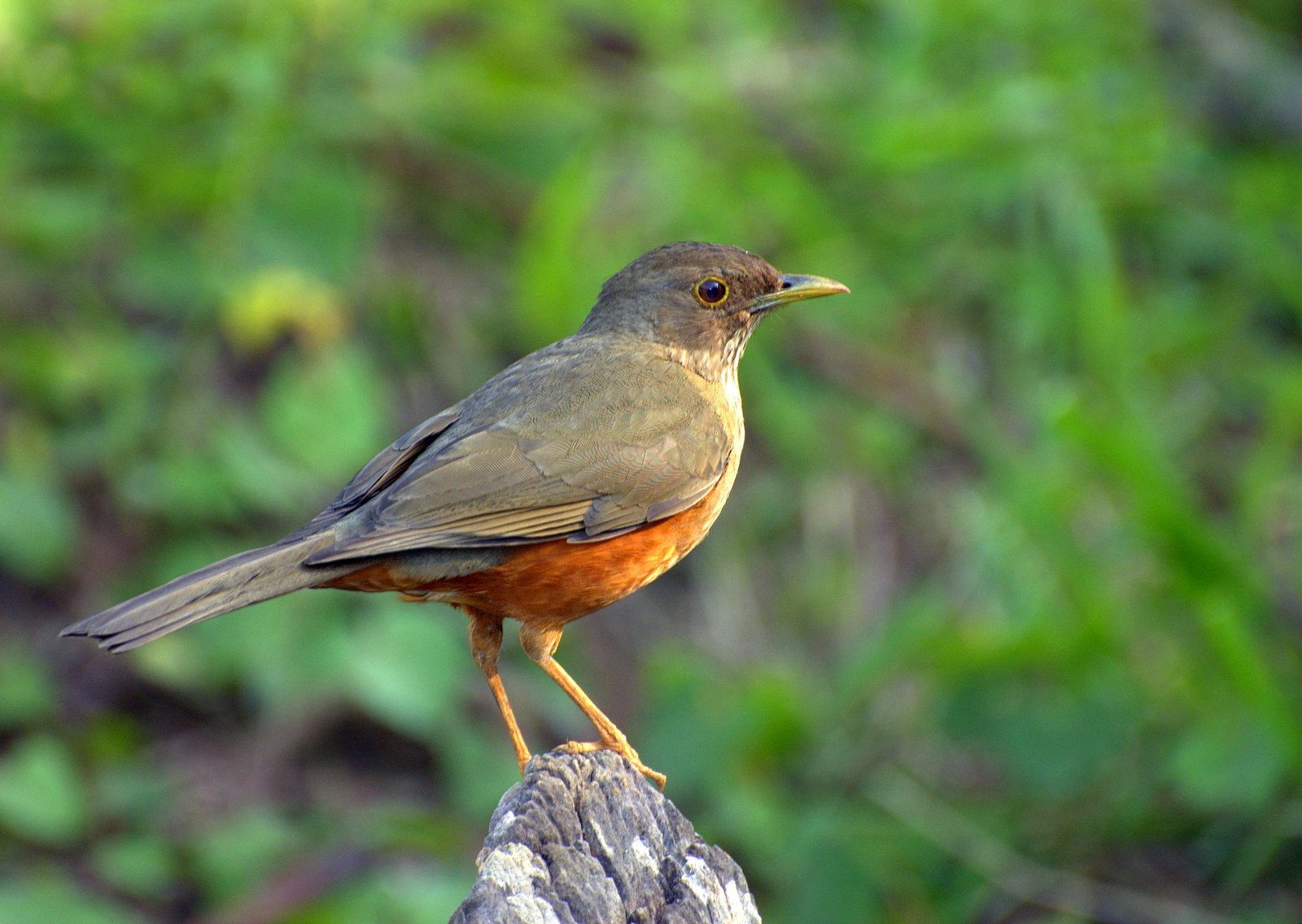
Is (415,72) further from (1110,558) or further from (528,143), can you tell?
(1110,558)

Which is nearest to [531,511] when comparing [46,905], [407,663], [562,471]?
[562,471]

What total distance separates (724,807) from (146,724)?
7.54 ft

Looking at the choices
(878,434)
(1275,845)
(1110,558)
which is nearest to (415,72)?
(878,434)

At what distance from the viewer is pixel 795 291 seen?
4672mm

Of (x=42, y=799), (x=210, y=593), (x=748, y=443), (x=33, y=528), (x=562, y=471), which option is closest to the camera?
(x=210, y=593)

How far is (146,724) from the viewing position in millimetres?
6160

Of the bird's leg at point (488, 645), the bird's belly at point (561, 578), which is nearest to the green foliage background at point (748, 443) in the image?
the bird's leg at point (488, 645)

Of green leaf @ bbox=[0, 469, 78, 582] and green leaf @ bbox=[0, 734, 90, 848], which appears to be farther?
green leaf @ bbox=[0, 469, 78, 582]

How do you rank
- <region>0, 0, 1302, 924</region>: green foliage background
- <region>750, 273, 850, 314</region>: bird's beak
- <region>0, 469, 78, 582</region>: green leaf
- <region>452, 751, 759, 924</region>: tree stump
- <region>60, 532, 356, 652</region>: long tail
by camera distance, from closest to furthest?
<region>452, 751, 759, 924</region>: tree stump < <region>60, 532, 356, 652</region>: long tail < <region>750, 273, 850, 314</region>: bird's beak < <region>0, 0, 1302, 924</region>: green foliage background < <region>0, 469, 78, 582</region>: green leaf

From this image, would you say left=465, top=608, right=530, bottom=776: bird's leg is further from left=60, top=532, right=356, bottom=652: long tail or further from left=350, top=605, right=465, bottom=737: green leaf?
left=350, top=605, right=465, bottom=737: green leaf

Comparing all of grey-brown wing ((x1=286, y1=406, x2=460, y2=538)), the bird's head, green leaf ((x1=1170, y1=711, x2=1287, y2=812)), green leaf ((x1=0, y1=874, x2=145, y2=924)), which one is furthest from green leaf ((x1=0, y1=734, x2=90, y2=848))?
green leaf ((x1=1170, y1=711, x2=1287, y2=812))

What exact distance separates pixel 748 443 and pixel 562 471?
375 cm

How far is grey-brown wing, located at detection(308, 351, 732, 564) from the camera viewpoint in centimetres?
373

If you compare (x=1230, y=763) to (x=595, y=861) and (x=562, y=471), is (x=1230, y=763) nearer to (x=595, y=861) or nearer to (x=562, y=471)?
(x=562, y=471)
